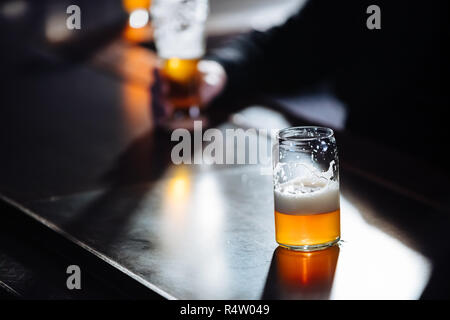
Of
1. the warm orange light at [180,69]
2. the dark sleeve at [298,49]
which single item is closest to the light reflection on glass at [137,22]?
the dark sleeve at [298,49]

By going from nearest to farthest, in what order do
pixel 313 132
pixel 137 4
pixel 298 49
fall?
pixel 313 132
pixel 298 49
pixel 137 4

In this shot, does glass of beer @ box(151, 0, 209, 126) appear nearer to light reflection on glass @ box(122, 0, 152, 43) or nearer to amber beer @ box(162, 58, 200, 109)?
amber beer @ box(162, 58, 200, 109)

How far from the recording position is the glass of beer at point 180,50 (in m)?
1.83

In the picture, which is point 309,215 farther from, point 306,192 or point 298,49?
point 298,49

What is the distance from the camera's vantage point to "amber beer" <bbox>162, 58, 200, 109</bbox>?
1.83 metres

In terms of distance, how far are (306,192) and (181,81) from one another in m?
0.88

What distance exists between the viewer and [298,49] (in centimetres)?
222

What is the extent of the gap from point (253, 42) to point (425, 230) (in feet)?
4.01

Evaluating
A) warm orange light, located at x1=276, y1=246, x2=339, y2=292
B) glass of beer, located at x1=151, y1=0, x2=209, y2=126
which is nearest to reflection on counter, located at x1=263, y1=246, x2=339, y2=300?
warm orange light, located at x1=276, y1=246, x2=339, y2=292

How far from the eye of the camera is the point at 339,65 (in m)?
2.22

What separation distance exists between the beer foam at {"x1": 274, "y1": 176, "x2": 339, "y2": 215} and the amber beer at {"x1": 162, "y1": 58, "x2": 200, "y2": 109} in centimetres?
84

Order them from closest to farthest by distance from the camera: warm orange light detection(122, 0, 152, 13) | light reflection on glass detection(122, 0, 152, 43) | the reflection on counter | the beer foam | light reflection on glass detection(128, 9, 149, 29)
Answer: the reflection on counter
the beer foam
light reflection on glass detection(122, 0, 152, 43)
light reflection on glass detection(128, 9, 149, 29)
warm orange light detection(122, 0, 152, 13)

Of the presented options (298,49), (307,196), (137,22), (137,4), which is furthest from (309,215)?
(137,4)
